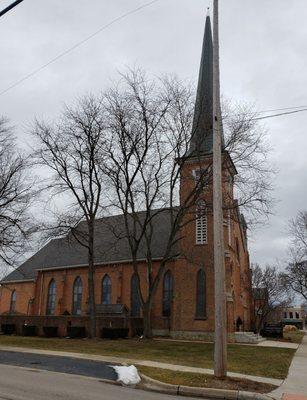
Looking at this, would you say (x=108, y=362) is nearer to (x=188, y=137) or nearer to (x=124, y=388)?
(x=124, y=388)

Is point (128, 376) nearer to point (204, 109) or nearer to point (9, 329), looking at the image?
point (204, 109)

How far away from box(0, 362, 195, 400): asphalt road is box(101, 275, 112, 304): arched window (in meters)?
28.2

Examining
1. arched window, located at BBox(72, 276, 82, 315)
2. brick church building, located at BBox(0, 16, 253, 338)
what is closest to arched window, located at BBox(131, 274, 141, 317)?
brick church building, located at BBox(0, 16, 253, 338)

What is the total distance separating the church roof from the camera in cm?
4081

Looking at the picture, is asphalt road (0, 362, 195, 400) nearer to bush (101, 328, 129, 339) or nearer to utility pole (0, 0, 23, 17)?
utility pole (0, 0, 23, 17)

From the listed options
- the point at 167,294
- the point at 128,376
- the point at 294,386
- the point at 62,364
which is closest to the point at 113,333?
the point at 167,294

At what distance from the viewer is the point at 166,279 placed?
3866cm

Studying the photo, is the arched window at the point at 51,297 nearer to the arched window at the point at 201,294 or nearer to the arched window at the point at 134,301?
the arched window at the point at 134,301

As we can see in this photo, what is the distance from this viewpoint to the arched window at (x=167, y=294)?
3759 cm

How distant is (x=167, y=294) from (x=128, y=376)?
25.7m

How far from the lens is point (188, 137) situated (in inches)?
1160

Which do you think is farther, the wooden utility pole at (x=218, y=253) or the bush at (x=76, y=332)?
the bush at (x=76, y=332)

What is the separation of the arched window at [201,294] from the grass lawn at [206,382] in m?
21.0

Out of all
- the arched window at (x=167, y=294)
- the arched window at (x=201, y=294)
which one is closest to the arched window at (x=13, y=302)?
the arched window at (x=167, y=294)
